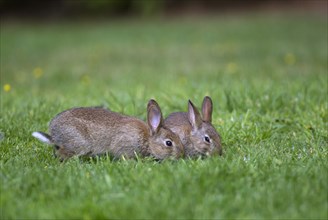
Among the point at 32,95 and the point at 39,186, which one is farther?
the point at 32,95

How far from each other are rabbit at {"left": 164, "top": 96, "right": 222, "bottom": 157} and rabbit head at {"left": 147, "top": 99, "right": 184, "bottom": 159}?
22 cm

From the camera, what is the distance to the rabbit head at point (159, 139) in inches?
211

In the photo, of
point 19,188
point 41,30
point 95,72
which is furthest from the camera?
point 41,30

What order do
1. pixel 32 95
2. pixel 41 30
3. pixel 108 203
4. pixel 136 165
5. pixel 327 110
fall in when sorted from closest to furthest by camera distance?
pixel 108 203, pixel 136 165, pixel 327 110, pixel 32 95, pixel 41 30

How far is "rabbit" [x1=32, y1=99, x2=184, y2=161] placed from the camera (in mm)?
5387

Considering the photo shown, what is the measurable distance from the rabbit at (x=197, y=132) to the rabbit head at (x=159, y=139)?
8.5 inches

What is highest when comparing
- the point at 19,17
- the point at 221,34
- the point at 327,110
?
the point at 327,110

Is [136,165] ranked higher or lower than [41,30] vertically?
higher

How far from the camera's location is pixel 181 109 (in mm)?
7270

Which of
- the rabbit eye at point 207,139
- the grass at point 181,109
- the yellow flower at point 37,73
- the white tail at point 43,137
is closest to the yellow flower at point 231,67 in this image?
the grass at point 181,109

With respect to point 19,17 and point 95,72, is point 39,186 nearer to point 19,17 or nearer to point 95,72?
point 95,72

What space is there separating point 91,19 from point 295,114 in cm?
1698

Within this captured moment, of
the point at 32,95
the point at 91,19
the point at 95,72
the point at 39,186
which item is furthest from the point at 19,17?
the point at 39,186

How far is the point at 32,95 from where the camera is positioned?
8531 millimetres
